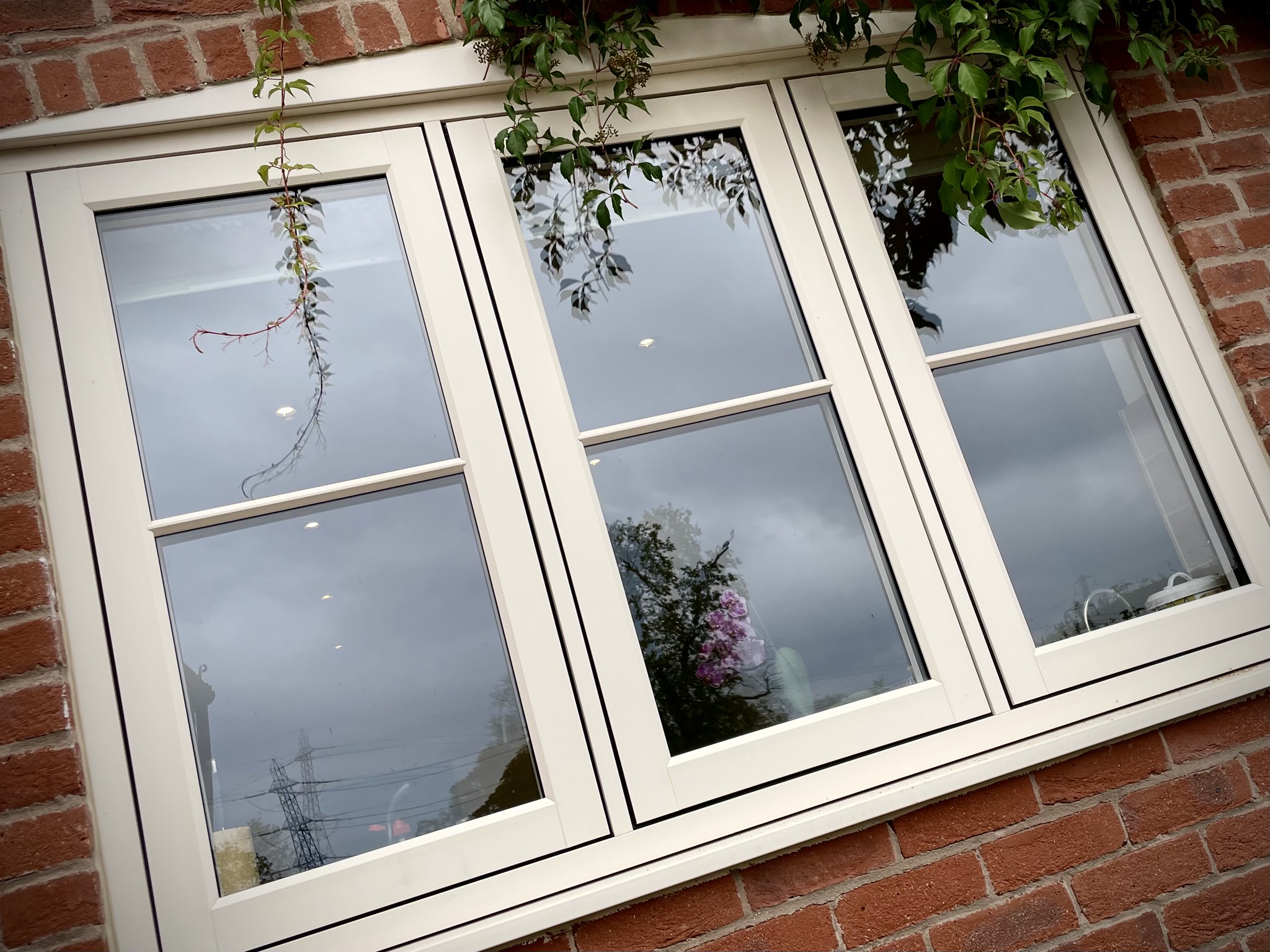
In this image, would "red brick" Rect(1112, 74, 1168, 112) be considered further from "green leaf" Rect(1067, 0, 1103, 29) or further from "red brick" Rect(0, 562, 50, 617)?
"red brick" Rect(0, 562, 50, 617)

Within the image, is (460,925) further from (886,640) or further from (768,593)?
(886,640)

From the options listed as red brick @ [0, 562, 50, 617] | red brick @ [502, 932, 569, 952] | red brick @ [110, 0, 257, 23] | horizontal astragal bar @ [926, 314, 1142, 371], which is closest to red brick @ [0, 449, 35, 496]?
red brick @ [0, 562, 50, 617]

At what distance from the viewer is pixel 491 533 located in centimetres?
163

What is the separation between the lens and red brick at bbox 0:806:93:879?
134cm

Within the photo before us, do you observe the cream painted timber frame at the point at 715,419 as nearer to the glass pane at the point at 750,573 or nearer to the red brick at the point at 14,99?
the glass pane at the point at 750,573

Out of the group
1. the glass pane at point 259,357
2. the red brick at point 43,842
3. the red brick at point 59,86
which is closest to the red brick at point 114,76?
the red brick at point 59,86

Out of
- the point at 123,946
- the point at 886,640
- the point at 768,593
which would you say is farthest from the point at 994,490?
the point at 123,946

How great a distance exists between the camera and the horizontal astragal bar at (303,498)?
1.56 metres

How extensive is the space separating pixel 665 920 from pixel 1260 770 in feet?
3.88

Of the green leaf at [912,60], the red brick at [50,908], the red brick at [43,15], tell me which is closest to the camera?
the red brick at [50,908]

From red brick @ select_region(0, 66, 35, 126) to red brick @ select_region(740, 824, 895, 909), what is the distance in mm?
1796

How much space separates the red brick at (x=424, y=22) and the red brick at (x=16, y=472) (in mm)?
1025

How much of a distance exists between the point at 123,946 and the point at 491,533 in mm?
824

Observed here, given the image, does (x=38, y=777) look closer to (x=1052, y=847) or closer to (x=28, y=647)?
(x=28, y=647)
